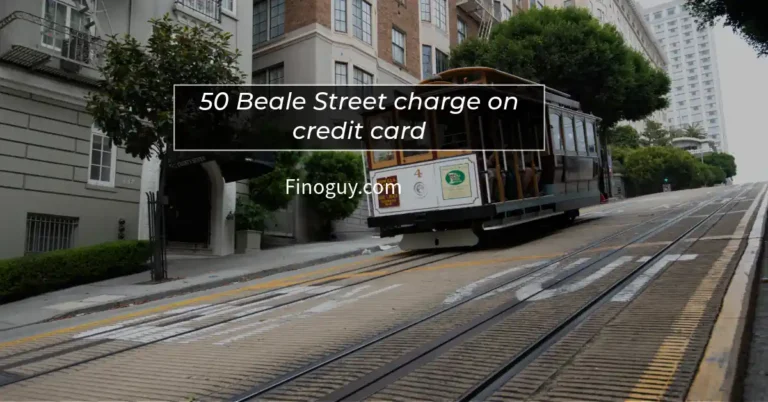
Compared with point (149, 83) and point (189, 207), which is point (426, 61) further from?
point (149, 83)

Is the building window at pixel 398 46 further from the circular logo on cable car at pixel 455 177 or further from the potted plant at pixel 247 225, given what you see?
the circular logo on cable car at pixel 455 177

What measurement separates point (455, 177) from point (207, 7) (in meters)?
10.8

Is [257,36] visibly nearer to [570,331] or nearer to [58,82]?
[58,82]

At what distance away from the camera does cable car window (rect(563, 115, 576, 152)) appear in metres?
15.6

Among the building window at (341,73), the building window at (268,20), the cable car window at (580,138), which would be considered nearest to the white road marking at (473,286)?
the cable car window at (580,138)

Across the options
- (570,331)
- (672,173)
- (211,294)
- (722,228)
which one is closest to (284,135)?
(211,294)

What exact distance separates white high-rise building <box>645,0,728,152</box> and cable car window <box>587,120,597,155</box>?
176 meters

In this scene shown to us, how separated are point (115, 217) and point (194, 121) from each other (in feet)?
13.3

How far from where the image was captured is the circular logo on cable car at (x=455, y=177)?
12648 millimetres

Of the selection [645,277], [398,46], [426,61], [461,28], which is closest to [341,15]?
[398,46]

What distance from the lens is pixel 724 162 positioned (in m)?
93.1

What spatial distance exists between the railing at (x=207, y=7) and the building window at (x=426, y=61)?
1339cm

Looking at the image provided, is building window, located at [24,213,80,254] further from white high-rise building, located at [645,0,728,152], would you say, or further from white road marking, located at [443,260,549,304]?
white high-rise building, located at [645,0,728,152]

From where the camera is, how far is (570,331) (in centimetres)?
564
